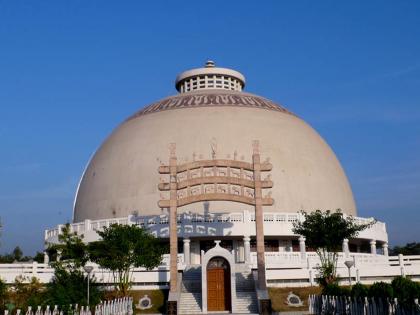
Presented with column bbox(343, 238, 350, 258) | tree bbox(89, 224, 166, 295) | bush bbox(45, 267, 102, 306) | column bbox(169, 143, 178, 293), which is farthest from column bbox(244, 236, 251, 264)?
bush bbox(45, 267, 102, 306)

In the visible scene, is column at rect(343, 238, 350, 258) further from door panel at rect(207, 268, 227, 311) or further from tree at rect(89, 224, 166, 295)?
tree at rect(89, 224, 166, 295)

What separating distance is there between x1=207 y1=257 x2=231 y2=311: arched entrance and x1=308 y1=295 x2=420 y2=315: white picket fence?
412cm

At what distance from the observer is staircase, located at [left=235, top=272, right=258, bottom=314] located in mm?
25531

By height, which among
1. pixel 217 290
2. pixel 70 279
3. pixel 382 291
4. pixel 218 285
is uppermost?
pixel 70 279

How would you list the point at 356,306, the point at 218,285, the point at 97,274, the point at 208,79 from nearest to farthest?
the point at 356,306
the point at 218,285
the point at 97,274
the point at 208,79

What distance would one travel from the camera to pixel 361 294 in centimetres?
1834

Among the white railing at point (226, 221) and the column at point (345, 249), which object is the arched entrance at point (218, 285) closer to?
the white railing at point (226, 221)

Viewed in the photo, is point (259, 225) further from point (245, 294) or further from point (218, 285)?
point (218, 285)

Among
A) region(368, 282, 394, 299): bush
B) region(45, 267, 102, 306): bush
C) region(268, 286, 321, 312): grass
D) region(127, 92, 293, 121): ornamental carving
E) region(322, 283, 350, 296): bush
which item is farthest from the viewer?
region(127, 92, 293, 121): ornamental carving

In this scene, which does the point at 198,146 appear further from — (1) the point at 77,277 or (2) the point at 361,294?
(2) the point at 361,294

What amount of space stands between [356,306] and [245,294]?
8.99 metres

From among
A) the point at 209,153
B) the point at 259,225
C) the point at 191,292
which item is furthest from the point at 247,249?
the point at 209,153

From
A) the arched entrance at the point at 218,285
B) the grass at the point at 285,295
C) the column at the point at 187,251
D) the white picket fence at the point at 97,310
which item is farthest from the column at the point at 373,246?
the white picket fence at the point at 97,310

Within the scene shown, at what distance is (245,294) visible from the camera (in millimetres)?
26609
